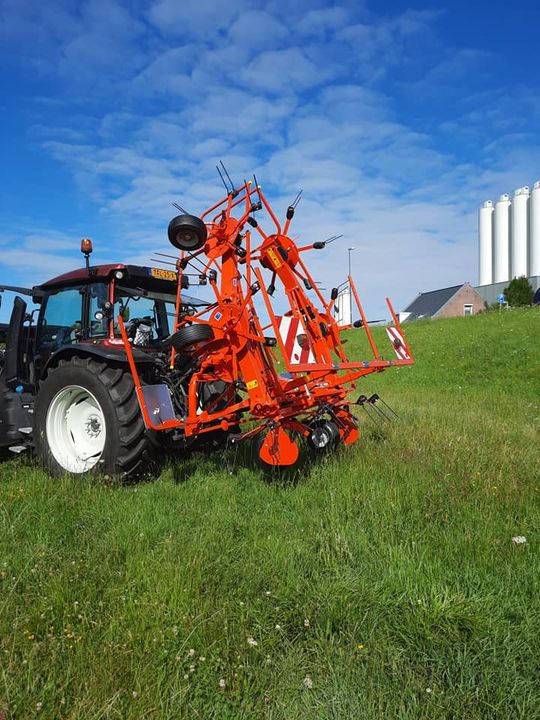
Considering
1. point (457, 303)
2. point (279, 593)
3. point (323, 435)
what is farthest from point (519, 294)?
point (279, 593)

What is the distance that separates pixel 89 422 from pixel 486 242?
47723mm

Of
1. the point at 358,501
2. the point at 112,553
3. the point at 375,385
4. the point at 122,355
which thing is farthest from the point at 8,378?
the point at 375,385

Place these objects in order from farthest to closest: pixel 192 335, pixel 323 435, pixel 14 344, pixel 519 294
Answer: pixel 519 294
pixel 14 344
pixel 323 435
pixel 192 335

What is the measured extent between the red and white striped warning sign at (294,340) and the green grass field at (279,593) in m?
0.96

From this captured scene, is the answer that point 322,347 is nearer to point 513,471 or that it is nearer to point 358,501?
point 358,501

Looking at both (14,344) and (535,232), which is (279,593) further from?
(535,232)

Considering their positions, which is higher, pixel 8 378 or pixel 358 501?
pixel 8 378

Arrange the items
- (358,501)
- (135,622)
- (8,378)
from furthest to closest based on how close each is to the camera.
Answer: (8,378) < (358,501) < (135,622)

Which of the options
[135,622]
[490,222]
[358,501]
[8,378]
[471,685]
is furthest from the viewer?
[490,222]

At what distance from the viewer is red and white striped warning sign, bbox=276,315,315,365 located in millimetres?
4109

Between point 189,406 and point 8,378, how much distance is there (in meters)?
2.49

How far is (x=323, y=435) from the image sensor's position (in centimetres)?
445

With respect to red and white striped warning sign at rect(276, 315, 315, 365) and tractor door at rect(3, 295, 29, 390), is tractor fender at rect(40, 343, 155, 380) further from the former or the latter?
red and white striped warning sign at rect(276, 315, 315, 365)

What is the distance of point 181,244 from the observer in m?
4.39
